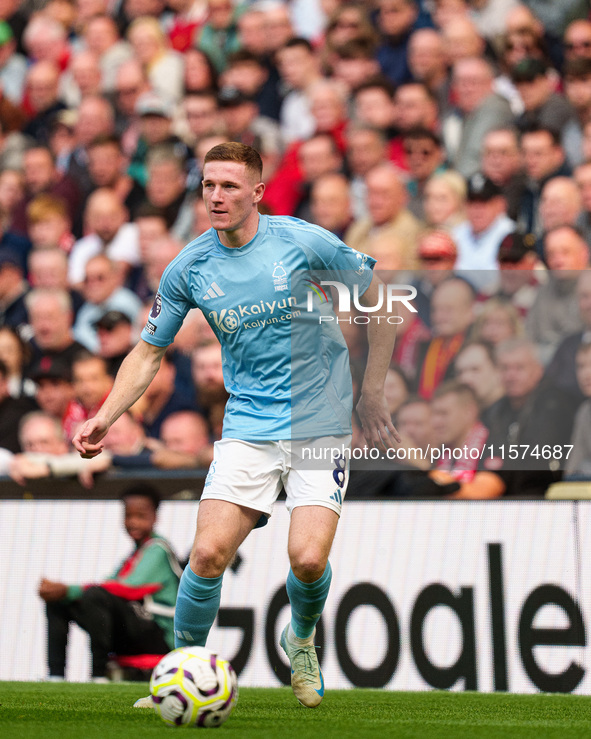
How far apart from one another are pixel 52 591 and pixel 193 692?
313cm

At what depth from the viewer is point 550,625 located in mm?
6980

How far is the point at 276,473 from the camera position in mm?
5500

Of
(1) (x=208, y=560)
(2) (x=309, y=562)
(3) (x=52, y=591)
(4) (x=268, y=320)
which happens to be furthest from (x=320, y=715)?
(3) (x=52, y=591)

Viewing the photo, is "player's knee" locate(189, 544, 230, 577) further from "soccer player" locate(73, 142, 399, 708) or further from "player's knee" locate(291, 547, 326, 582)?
"player's knee" locate(291, 547, 326, 582)

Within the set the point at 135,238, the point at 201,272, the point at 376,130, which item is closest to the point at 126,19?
the point at 135,238

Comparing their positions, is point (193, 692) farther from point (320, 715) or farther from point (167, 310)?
point (167, 310)

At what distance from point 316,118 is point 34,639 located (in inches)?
221

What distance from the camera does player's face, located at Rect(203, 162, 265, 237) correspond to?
5309mm

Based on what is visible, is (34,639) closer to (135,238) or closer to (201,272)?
(201,272)

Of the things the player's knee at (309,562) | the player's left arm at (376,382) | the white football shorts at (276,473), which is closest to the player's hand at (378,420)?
the player's left arm at (376,382)

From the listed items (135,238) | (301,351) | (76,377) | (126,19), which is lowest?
(301,351)

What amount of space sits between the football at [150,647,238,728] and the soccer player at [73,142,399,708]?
0.63 meters

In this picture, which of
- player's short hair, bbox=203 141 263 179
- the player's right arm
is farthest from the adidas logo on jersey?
player's short hair, bbox=203 141 263 179

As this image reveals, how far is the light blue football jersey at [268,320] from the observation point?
5.43m
